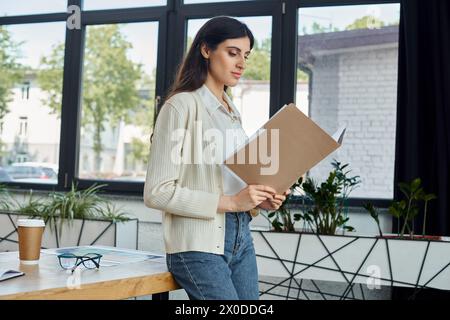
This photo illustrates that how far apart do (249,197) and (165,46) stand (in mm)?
2719

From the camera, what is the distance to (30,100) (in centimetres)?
448

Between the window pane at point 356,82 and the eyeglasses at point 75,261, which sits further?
the window pane at point 356,82

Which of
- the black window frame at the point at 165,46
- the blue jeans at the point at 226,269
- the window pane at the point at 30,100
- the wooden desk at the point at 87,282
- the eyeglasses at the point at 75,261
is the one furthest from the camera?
the window pane at the point at 30,100

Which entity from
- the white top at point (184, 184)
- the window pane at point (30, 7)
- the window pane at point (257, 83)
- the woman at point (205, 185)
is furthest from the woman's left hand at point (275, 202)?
the window pane at point (30, 7)

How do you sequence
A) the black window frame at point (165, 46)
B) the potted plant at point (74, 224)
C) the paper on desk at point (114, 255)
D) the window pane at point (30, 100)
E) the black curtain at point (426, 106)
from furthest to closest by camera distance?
the window pane at point (30, 100) < the black window frame at point (165, 46) < the potted plant at point (74, 224) < the black curtain at point (426, 106) < the paper on desk at point (114, 255)

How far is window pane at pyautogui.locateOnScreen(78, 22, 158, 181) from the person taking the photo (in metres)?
4.17

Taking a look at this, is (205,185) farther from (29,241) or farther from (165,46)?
(165,46)

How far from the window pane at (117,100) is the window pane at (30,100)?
0.79ft

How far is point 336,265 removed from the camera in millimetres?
2891

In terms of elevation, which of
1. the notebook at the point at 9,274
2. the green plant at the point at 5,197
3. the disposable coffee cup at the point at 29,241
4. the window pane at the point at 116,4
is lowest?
the notebook at the point at 9,274

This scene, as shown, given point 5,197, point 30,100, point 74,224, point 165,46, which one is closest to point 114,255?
point 74,224

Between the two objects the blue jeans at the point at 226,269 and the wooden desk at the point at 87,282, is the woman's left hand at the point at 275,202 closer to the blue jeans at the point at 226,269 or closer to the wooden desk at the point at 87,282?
the blue jeans at the point at 226,269

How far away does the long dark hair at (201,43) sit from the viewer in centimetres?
164
